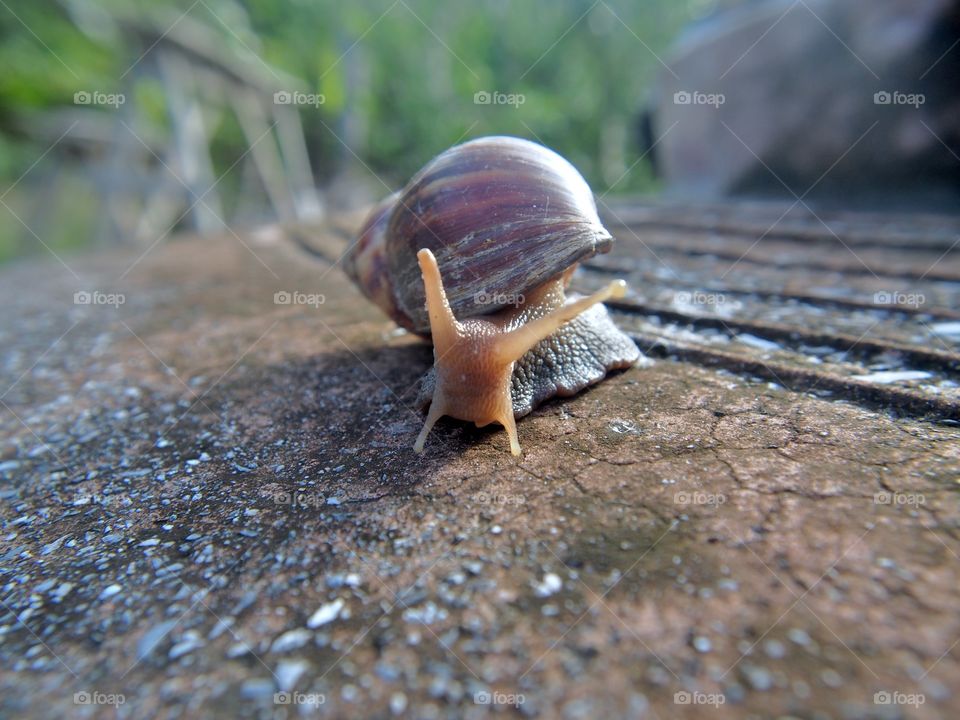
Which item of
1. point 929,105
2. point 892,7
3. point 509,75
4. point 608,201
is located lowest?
point 608,201

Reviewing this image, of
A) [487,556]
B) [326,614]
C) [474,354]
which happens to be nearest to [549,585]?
[487,556]

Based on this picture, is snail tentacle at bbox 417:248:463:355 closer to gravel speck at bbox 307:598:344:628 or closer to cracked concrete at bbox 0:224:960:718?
cracked concrete at bbox 0:224:960:718

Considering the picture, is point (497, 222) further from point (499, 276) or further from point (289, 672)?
point (289, 672)

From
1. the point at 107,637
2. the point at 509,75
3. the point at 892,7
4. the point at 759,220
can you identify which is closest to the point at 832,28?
the point at 892,7

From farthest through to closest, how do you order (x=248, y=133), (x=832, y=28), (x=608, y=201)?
(x=248, y=133)
(x=608, y=201)
(x=832, y=28)

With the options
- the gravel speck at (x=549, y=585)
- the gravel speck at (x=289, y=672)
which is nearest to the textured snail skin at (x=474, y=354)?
the gravel speck at (x=549, y=585)

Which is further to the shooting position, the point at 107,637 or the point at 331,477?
the point at 331,477

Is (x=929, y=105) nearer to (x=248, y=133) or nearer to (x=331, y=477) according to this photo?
(x=331, y=477)

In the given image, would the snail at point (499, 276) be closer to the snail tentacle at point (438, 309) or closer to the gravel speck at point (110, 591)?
the snail tentacle at point (438, 309)
